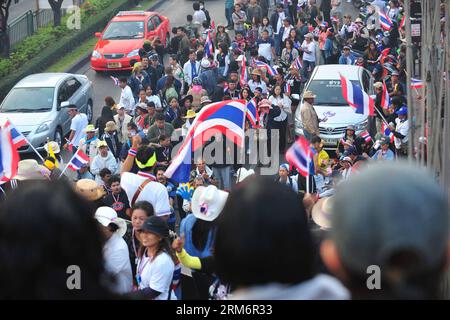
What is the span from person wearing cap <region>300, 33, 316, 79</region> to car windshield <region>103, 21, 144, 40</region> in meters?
4.75

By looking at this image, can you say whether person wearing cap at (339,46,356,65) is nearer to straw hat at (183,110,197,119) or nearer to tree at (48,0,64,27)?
straw hat at (183,110,197,119)

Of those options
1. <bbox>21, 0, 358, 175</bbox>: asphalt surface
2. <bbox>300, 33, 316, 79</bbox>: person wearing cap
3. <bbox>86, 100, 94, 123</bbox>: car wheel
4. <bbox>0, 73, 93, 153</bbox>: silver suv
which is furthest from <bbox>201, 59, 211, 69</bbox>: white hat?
<bbox>300, 33, 316, 79</bbox>: person wearing cap

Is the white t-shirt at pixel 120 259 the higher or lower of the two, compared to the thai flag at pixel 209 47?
higher

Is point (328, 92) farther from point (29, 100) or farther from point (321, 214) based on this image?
point (321, 214)

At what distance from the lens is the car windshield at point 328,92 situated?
1948 cm

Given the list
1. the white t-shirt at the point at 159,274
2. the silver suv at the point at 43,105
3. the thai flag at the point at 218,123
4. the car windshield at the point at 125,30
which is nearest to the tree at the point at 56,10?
the car windshield at the point at 125,30

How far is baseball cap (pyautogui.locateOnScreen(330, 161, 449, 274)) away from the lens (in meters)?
2.31

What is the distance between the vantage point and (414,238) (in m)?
2.32

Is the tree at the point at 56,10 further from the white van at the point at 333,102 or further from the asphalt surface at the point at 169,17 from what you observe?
the white van at the point at 333,102

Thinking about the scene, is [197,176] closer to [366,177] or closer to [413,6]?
[413,6]

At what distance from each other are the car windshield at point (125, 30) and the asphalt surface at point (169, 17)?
0.99m

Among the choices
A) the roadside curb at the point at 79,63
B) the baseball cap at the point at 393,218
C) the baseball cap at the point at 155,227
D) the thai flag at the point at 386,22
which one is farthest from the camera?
the roadside curb at the point at 79,63
